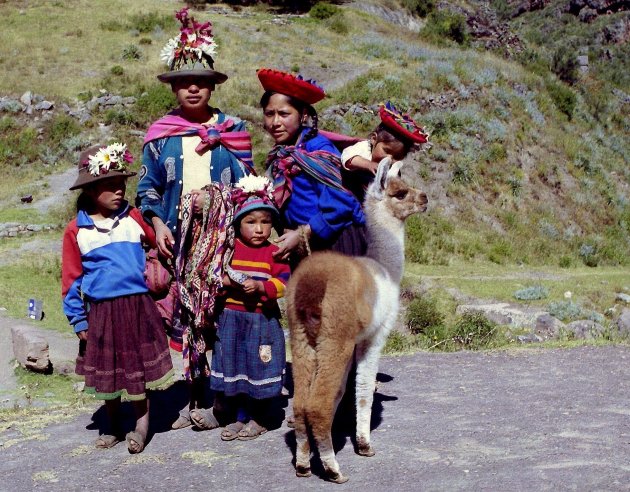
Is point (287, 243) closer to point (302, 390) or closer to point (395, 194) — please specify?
point (395, 194)

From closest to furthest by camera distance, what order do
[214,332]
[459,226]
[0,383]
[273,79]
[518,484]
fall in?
[518,484] < [273,79] < [214,332] < [0,383] < [459,226]

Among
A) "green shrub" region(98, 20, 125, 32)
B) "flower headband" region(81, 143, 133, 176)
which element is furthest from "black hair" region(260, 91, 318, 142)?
"green shrub" region(98, 20, 125, 32)

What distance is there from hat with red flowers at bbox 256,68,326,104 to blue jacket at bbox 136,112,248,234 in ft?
2.29

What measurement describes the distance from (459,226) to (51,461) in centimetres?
1675

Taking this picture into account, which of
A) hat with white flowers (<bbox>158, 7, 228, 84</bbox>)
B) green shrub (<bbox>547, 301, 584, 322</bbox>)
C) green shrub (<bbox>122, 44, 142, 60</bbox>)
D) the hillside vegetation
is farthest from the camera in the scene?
green shrub (<bbox>122, 44, 142, 60</bbox>)

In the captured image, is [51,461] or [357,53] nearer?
[51,461]

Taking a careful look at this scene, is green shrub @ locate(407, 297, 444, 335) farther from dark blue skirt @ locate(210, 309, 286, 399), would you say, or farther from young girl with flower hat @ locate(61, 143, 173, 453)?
young girl with flower hat @ locate(61, 143, 173, 453)

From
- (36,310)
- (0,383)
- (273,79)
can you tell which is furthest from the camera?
(36,310)

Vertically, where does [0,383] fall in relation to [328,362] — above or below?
below

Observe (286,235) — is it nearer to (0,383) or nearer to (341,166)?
(341,166)

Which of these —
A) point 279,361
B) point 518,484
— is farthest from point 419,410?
point 518,484

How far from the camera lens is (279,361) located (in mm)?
5055

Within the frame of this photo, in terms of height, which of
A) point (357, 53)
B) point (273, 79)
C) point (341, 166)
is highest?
point (357, 53)

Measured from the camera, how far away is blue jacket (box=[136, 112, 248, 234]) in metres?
5.22
